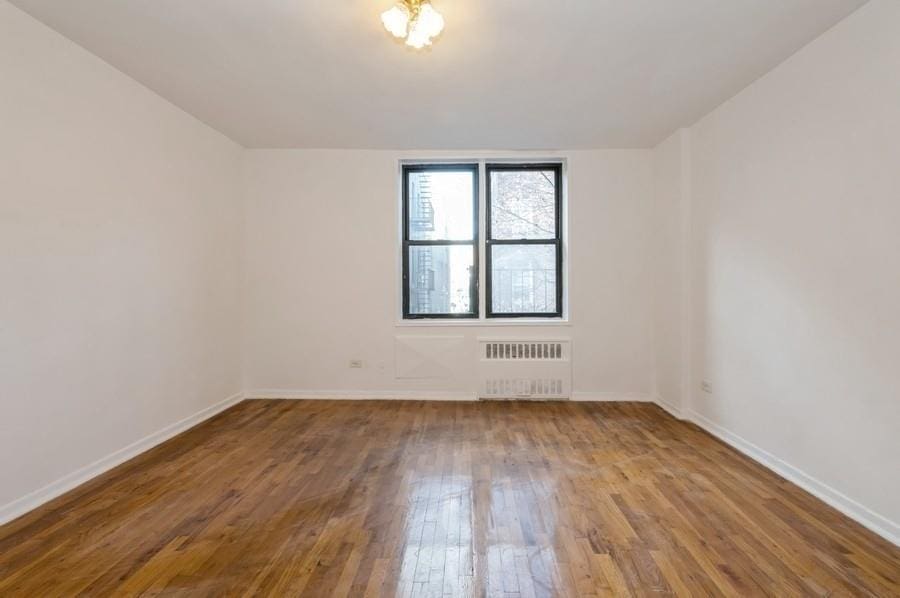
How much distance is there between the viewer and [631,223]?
4570 mm

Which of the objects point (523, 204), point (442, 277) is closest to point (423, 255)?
point (442, 277)

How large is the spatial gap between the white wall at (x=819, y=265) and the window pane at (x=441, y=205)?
7.70 ft

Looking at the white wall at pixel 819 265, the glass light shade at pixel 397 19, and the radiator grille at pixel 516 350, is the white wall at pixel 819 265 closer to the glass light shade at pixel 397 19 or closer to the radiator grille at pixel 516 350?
the radiator grille at pixel 516 350

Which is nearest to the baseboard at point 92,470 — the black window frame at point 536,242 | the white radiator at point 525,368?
the white radiator at point 525,368

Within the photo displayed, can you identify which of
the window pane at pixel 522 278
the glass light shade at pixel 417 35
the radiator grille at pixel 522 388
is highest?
the glass light shade at pixel 417 35

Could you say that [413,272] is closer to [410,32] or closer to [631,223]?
[631,223]

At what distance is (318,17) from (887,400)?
346cm

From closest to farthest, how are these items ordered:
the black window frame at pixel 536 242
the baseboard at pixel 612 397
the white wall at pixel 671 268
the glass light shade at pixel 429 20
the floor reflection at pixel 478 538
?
the floor reflection at pixel 478 538, the glass light shade at pixel 429 20, the white wall at pixel 671 268, the baseboard at pixel 612 397, the black window frame at pixel 536 242

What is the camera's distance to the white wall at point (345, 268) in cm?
459

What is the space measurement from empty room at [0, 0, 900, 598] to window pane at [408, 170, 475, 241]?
133mm

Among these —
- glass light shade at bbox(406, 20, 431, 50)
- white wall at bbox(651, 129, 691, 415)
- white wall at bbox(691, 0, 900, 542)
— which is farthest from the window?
glass light shade at bbox(406, 20, 431, 50)

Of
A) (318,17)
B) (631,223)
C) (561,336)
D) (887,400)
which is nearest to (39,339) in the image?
(318,17)

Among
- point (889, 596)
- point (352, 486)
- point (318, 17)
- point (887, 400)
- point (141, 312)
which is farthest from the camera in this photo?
point (141, 312)

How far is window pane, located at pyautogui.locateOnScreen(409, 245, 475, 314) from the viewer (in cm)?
482
